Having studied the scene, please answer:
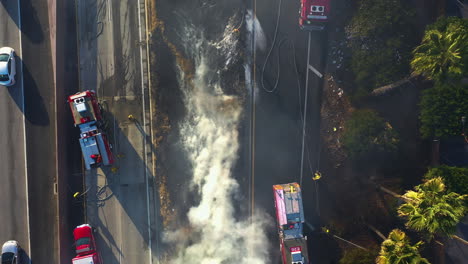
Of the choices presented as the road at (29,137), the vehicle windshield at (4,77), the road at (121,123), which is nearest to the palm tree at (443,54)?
the road at (121,123)

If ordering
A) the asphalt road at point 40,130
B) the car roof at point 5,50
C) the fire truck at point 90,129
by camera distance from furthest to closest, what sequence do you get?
the asphalt road at point 40,130, the car roof at point 5,50, the fire truck at point 90,129

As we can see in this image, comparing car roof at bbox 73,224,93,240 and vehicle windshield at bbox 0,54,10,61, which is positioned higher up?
vehicle windshield at bbox 0,54,10,61

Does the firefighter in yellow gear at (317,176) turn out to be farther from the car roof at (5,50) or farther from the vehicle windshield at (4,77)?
the car roof at (5,50)

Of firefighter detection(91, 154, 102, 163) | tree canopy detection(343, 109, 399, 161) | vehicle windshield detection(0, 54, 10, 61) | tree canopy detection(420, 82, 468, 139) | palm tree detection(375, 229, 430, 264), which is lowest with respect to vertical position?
palm tree detection(375, 229, 430, 264)

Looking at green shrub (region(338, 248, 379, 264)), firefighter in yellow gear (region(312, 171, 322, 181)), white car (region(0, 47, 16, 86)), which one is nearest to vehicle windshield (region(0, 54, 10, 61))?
white car (region(0, 47, 16, 86))

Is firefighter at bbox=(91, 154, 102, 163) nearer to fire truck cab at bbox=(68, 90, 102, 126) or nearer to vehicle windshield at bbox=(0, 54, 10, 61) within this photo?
fire truck cab at bbox=(68, 90, 102, 126)

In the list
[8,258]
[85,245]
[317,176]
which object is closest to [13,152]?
[8,258]
